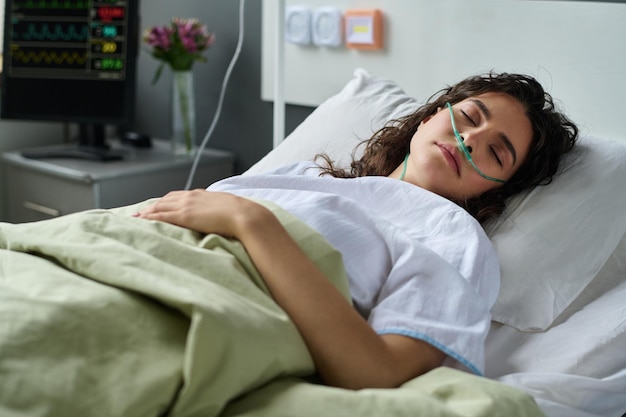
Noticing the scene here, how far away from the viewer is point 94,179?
244 centimetres

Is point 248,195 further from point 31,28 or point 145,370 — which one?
point 31,28

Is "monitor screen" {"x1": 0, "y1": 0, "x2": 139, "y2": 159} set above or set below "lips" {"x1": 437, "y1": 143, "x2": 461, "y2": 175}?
above

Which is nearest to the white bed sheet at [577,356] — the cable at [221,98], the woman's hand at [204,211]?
the woman's hand at [204,211]

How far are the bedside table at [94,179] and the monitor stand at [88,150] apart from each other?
0.06ft

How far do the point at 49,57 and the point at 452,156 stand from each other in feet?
5.22

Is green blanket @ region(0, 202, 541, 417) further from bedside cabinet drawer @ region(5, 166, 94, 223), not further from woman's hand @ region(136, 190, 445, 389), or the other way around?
bedside cabinet drawer @ region(5, 166, 94, 223)

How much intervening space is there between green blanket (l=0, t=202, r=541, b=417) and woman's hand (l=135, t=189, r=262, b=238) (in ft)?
0.28

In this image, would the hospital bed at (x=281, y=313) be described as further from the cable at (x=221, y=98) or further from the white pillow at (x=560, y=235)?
the cable at (x=221, y=98)

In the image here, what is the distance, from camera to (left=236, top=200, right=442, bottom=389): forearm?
3.68 feet

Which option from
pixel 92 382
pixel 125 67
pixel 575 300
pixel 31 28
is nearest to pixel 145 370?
pixel 92 382

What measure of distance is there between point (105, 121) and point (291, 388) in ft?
5.86

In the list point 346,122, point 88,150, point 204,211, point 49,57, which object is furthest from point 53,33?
point 204,211

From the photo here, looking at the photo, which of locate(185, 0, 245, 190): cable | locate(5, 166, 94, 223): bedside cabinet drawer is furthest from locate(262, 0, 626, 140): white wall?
locate(5, 166, 94, 223): bedside cabinet drawer

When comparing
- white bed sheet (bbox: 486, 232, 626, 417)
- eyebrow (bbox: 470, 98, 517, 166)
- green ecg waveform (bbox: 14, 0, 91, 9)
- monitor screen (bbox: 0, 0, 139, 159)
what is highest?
green ecg waveform (bbox: 14, 0, 91, 9)
